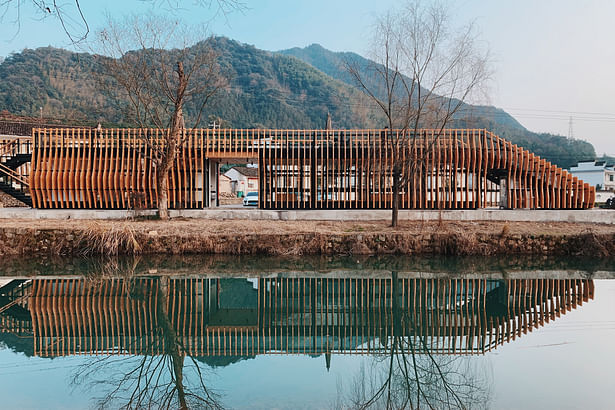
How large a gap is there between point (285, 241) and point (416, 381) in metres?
8.72

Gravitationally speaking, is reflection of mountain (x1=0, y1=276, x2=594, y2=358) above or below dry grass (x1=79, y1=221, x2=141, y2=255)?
below

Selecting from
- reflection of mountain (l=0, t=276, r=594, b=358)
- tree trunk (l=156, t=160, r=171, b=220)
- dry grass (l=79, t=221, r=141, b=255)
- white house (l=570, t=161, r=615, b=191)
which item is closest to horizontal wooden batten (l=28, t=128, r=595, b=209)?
tree trunk (l=156, t=160, r=171, b=220)

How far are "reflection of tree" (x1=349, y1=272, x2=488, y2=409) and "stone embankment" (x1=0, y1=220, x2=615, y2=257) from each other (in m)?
6.99

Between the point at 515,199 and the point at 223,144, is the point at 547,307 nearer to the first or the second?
the point at 515,199

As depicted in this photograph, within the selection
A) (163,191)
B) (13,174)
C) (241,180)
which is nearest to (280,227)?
(163,191)

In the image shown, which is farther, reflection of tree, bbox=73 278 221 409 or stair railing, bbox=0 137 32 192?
stair railing, bbox=0 137 32 192

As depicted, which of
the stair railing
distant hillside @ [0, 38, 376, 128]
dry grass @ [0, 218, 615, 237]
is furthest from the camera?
distant hillside @ [0, 38, 376, 128]

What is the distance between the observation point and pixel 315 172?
62.8 ft

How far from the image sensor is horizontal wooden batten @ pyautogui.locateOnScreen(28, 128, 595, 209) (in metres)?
18.5

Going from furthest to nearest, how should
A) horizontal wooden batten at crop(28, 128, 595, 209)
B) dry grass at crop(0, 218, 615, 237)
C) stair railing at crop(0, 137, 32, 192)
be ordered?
stair railing at crop(0, 137, 32, 192) → horizontal wooden batten at crop(28, 128, 595, 209) → dry grass at crop(0, 218, 615, 237)

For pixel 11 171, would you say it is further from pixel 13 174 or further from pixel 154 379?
pixel 154 379

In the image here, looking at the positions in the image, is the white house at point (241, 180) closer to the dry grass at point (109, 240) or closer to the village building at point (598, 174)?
the dry grass at point (109, 240)

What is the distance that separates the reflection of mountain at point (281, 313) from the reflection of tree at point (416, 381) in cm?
22

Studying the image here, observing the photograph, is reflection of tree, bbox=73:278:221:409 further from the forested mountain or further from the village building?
the village building
